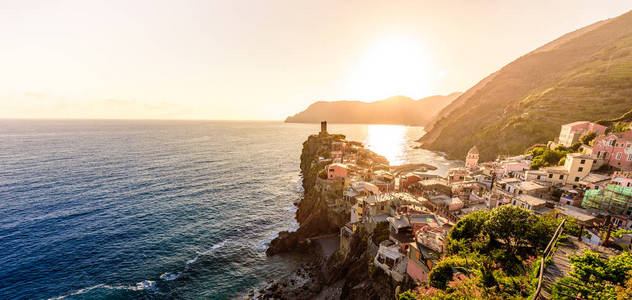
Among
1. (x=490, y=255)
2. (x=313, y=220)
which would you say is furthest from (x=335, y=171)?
(x=490, y=255)

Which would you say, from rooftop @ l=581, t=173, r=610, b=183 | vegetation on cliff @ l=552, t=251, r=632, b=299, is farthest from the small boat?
rooftop @ l=581, t=173, r=610, b=183

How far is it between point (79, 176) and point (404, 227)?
11395 centimetres

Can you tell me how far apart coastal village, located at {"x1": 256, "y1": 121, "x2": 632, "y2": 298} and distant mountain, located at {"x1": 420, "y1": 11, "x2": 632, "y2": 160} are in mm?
46379

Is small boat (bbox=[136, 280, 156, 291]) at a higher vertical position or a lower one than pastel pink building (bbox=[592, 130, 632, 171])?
lower

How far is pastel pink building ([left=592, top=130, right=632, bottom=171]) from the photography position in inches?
1780

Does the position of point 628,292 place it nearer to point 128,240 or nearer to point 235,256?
point 235,256

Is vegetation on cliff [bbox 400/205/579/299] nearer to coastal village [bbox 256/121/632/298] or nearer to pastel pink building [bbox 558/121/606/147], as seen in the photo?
coastal village [bbox 256/121/632/298]

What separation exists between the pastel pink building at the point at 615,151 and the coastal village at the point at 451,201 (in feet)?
0.41

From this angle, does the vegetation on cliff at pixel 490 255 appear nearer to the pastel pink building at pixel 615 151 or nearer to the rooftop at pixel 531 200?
the rooftop at pixel 531 200

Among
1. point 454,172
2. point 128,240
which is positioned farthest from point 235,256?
point 454,172

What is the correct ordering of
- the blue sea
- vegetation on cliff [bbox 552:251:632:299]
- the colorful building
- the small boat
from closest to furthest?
1. vegetation on cliff [bbox 552:251:632:299]
2. the colorful building
3. the small boat
4. the blue sea

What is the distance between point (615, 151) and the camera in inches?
1832

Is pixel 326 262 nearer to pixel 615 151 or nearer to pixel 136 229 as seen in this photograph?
pixel 136 229

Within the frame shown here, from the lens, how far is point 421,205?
43.1m
